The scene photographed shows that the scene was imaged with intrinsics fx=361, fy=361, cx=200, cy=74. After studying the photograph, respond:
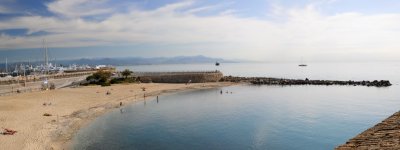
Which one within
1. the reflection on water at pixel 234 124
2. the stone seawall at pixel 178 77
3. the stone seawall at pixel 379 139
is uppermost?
the stone seawall at pixel 178 77

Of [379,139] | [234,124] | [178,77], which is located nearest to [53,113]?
[234,124]

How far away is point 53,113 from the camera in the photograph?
48.8m

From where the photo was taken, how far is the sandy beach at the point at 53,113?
3380 centimetres

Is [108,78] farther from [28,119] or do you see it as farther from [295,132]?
[295,132]

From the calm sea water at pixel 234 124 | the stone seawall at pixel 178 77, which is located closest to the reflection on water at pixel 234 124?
the calm sea water at pixel 234 124

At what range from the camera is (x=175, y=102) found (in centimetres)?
→ 6662

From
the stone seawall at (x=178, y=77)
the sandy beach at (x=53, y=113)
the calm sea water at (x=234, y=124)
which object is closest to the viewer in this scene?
the sandy beach at (x=53, y=113)

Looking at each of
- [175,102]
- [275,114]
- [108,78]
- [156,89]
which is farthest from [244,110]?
[108,78]

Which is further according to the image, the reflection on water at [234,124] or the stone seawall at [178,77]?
the stone seawall at [178,77]

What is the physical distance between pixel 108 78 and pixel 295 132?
70.0 m

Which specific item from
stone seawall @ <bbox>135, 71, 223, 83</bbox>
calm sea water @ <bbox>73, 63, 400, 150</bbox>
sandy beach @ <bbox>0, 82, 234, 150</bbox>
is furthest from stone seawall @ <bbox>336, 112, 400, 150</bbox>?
stone seawall @ <bbox>135, 71, 223, 83</bbox>

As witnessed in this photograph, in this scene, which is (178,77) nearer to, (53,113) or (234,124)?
(53,113)

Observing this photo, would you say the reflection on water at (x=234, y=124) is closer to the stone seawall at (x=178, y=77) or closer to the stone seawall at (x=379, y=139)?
the stone seawall at (x=379, y=139)

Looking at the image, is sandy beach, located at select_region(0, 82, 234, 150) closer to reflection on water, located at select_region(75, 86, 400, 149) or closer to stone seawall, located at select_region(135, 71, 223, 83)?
reflection on water, located at select_region(75, 86, 400, 149)
